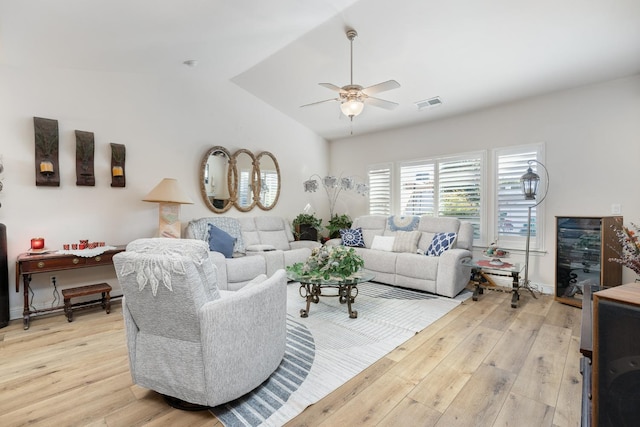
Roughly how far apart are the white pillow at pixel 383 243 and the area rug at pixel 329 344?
737 mm

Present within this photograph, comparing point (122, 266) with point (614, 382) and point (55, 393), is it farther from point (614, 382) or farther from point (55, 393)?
point (614, 382)

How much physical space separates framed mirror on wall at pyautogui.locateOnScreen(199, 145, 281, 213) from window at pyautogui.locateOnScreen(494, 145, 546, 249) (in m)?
3.72

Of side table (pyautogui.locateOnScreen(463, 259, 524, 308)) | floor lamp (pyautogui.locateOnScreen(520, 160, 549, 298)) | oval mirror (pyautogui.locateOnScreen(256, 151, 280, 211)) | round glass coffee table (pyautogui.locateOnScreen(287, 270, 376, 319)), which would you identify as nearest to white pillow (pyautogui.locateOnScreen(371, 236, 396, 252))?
side table (pyautogui.locateOnScreen(463, 259, 524, 308))

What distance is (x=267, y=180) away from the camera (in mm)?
5496

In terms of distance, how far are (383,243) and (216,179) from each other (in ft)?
9.63

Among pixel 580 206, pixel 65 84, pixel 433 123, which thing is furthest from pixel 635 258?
pixel 65 84

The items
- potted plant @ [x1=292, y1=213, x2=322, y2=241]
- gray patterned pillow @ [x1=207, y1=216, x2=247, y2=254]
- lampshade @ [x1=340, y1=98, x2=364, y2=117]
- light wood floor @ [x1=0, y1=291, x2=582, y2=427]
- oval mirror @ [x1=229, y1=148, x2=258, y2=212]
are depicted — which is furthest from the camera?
potted plant @ [x1=292, y1=213, x2=322, y2=241]

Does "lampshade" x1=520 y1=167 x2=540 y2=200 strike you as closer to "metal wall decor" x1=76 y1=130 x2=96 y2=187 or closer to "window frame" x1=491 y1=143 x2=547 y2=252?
"window frame" x1=491 y1=143 x2=547 y2=252

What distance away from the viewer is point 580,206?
3.84m

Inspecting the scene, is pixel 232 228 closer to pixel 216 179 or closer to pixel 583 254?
pixel 216 179

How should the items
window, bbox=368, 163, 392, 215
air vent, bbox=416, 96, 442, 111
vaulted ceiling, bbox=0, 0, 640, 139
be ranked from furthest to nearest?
window, bbox=368, 163, 392, 215
air vent, bbox=416, 96, 442, 111
vaulted ceiling, bbox=0, 0, 640, 139

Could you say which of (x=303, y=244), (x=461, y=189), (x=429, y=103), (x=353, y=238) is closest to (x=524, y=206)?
(x=461, y=189)

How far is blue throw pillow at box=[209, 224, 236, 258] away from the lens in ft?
13.8

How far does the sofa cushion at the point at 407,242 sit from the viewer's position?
460 centimetres
